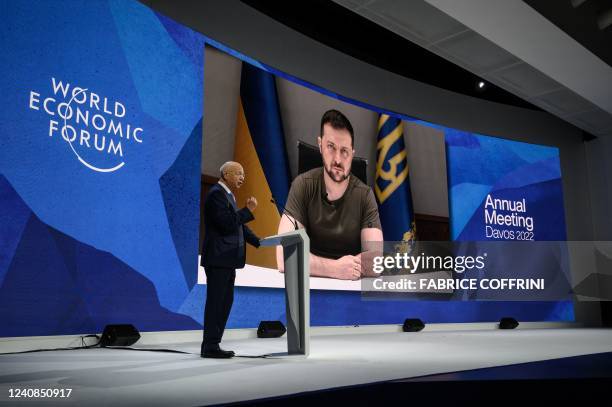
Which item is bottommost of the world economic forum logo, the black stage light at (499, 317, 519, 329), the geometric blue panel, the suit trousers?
the black stage light at (499, 317, 519, 329)

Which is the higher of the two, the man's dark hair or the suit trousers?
the man's dark hair

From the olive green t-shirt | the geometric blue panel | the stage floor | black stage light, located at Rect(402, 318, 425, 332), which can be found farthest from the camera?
black stage light, located at Rect(402, 318, 425, 332)

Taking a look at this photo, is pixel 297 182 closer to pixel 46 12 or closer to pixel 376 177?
pixel 376 177

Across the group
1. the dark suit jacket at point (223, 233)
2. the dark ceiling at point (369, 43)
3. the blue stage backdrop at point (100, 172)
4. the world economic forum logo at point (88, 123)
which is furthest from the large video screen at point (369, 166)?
the dark suit jacket at point (223, 233)

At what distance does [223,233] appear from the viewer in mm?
3176

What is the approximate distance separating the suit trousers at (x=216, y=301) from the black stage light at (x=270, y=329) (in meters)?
2.19

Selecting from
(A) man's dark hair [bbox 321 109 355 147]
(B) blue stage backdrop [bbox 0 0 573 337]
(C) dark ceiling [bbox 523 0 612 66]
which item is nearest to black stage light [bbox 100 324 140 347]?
(B) blue stage backdrop [bbox 0 0 573 337]

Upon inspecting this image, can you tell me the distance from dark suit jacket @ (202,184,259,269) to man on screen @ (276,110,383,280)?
264cm

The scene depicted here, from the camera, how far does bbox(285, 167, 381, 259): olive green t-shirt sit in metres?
6.09

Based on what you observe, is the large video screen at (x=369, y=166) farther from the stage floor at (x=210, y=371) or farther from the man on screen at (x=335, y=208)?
the stage floor at (x=210, y=371)

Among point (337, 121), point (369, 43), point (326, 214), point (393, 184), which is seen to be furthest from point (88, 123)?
point (369, 43)

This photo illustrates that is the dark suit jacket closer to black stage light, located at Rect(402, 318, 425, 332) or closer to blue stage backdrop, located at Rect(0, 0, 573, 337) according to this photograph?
blue stage backdrop, located at Rect(0, 0, 573, 337)

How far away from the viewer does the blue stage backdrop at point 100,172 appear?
387 centimetres

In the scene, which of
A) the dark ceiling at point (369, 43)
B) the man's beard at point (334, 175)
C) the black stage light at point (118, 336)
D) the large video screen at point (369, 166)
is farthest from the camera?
the dark ceiling at point (369, 43)
